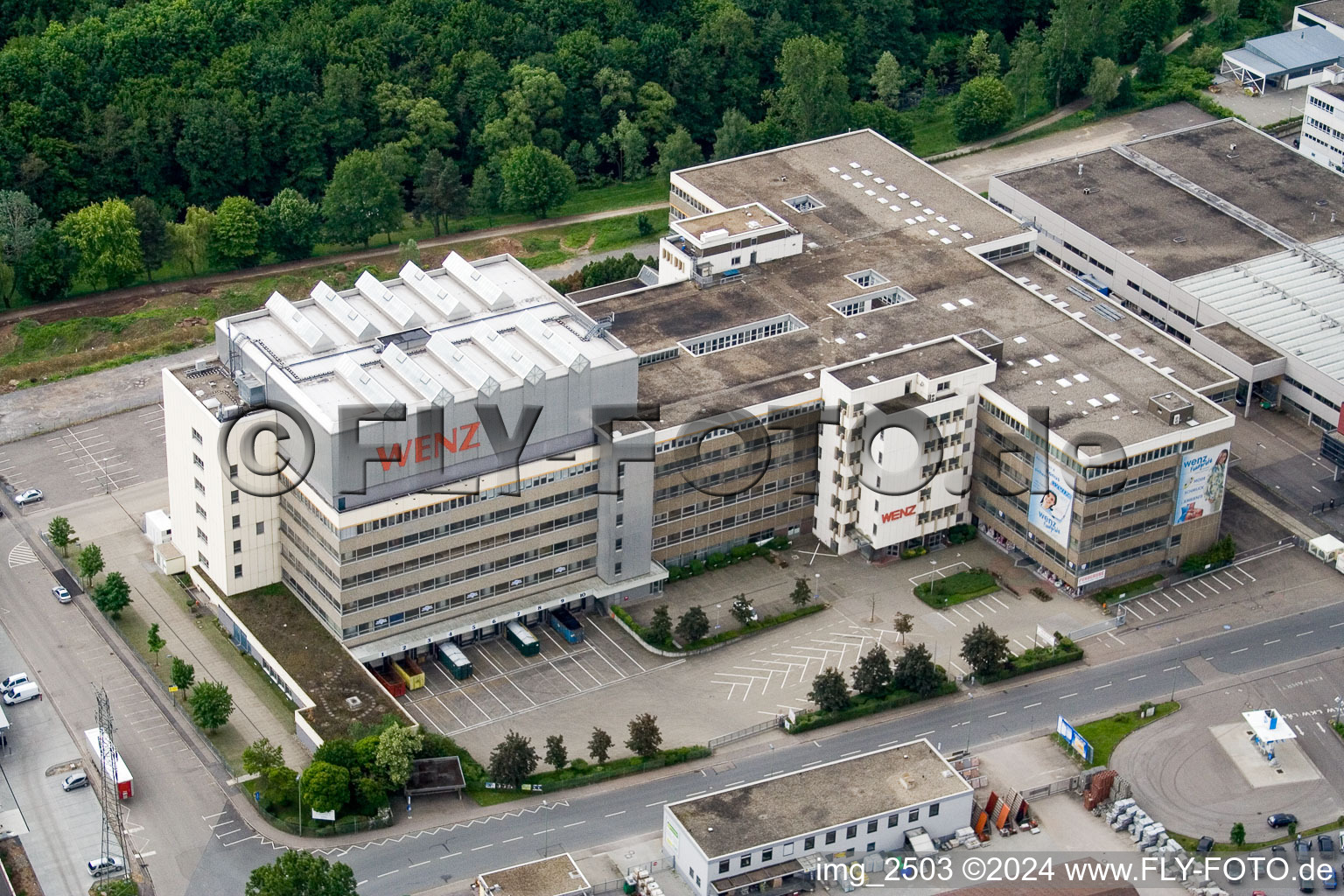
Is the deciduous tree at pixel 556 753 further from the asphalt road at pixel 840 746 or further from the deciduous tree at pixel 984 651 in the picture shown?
the deciduous tree at pixel 984 651

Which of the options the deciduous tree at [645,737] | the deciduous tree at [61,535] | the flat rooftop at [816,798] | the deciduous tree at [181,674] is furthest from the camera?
the deciduous tree at [61,535]

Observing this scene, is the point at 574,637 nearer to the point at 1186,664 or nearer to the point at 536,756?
the point at 536,756

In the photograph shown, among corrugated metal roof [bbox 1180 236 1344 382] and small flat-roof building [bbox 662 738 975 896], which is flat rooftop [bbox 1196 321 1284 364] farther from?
small flat-roof building [bbox 662 738 975 896]

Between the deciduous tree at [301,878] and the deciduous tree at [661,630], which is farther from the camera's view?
the deciduous tree at [661,630]

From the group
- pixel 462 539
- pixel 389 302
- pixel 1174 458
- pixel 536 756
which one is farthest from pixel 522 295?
pixel 1174 458

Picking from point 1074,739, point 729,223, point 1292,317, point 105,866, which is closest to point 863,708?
point 1074,739

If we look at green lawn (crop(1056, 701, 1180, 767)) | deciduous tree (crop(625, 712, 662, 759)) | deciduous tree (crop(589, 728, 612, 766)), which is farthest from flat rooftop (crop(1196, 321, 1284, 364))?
deciduous tree (crop(589, 728, 612, 766))

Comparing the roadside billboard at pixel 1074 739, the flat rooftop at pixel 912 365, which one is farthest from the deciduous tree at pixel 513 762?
the flat rooftop at pixel 912 365
